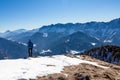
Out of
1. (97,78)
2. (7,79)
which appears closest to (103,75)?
(97,78)

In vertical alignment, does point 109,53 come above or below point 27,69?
below

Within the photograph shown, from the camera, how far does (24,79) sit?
89.3 feet

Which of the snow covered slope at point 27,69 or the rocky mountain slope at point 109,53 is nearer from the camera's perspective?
the snow covered slope at point 27,69

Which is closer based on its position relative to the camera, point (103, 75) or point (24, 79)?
point (24, 79)

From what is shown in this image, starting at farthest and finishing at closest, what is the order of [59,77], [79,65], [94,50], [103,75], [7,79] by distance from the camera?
[94,50], [79,65], [103,75], [59,77], [7,79]

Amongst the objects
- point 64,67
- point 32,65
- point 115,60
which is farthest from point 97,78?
point 115,60

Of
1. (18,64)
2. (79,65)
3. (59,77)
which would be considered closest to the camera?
(59,77)

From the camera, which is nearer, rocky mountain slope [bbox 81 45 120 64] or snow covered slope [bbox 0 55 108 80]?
snow covered slope [bbox 0 55 108 80]

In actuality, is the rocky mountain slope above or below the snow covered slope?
below

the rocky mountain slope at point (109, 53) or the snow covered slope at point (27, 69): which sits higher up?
the snow covered slope at point (27, 69)

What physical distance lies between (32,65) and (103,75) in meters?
9.50

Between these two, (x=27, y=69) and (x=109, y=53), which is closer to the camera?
(x=27, y=69)

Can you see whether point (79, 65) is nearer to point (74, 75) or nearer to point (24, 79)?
point (74, 75)

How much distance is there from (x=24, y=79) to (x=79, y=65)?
451 inches
